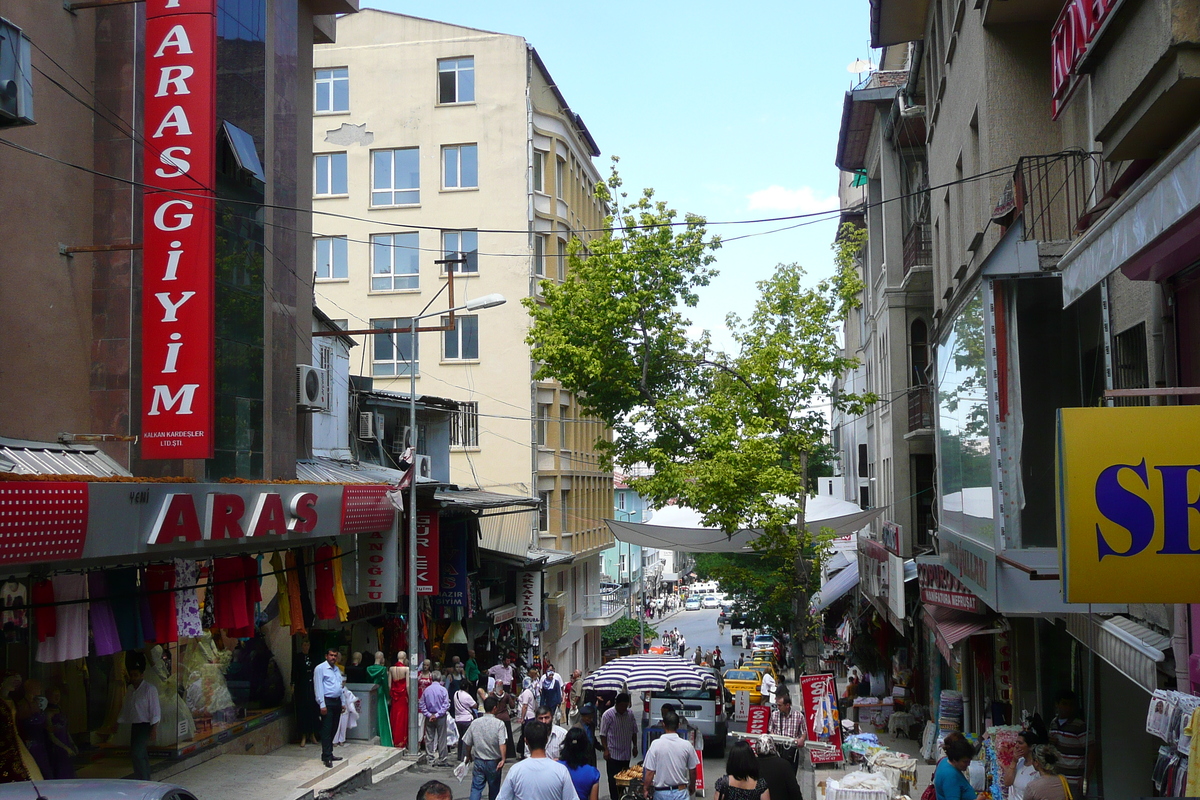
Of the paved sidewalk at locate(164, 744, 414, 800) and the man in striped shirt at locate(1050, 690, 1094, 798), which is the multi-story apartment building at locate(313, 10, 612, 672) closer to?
the paved sidewalk at locate(164, 744, 414, 800)

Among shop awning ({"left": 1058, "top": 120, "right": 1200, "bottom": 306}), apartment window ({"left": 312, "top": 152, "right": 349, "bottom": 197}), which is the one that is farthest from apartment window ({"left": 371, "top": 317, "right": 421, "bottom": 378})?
shop awning ({"left": 1058, "top": 120, "right": 1200, "bottom": 306})

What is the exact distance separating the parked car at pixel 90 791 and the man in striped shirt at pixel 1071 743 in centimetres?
838

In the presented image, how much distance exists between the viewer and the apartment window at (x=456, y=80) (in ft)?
132

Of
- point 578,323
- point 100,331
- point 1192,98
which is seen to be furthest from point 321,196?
point 1192,98

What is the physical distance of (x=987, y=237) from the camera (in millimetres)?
14859

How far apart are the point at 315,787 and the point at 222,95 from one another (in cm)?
1066

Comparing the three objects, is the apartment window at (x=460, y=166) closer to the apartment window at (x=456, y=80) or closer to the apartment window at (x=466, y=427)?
the apartment window at (x=456, y=80)

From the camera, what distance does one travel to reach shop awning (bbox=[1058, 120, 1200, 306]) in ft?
18.8

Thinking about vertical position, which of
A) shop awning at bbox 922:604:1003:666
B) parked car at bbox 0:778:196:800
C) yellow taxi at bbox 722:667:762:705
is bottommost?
yellow taxi at bbox 722:667:762:705

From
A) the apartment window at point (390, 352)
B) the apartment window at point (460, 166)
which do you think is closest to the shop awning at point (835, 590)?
the apartment window at point (390, 352)

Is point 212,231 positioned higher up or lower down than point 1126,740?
higher up

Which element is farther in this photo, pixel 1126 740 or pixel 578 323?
pixel 578 323

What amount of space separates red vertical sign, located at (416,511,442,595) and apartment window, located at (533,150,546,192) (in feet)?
68.0

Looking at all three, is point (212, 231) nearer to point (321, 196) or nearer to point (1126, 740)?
point (1126, 740)
